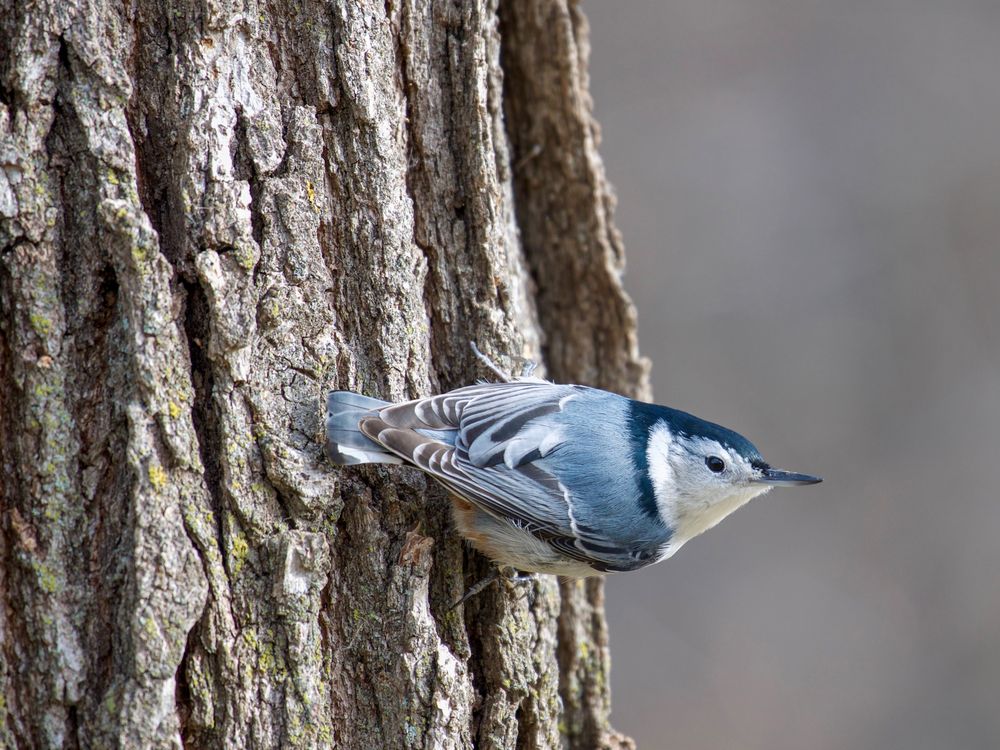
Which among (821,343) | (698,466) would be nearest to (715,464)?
(698,466)

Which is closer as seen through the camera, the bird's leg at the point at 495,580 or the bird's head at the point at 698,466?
the bird's leg at the point at 495,580

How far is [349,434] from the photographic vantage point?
6.50ft

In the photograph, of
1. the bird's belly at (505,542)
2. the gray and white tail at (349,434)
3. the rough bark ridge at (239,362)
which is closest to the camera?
the rough bark ridge at (239,362)

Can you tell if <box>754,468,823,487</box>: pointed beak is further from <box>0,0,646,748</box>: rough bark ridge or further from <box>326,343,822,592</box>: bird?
<box>0,0,646,748</box>: rough bark ridge

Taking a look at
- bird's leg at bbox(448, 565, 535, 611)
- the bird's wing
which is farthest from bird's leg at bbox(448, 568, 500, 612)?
the bird's wing

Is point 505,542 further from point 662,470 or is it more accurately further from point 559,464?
point 662,470

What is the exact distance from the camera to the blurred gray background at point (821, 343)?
15.3ft

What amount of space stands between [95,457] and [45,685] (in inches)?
16.1

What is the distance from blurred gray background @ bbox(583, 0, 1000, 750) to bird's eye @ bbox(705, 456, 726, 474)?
2437 millimetres

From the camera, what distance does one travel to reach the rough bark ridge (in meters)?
1.78

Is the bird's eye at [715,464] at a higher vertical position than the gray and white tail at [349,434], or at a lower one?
lower

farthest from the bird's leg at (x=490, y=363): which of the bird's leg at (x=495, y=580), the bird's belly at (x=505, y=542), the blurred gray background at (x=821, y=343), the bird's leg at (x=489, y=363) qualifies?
the blurred gray background at (x=821, y=343)

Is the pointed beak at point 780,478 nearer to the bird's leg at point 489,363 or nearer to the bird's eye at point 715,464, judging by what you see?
the bird's eye at point 715,464

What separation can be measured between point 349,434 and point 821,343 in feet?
11.9
